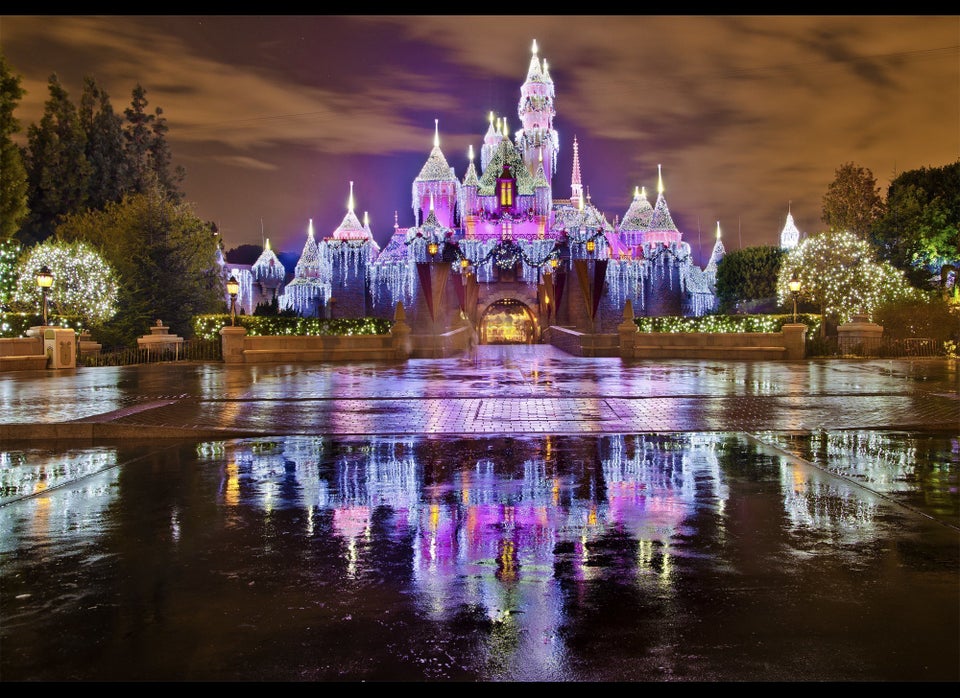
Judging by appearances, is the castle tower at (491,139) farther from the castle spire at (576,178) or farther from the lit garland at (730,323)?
the lit garland at (730,323)

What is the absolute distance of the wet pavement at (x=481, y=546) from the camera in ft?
12.7

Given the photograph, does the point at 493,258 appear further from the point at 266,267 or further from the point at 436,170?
the point at 266,267

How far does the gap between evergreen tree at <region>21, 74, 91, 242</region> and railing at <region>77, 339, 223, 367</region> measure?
28.6 metres

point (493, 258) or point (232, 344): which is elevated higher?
point (493, 258)

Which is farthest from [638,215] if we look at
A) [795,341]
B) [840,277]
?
[795,341]

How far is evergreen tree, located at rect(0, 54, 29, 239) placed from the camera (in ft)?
134

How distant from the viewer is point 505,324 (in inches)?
3081

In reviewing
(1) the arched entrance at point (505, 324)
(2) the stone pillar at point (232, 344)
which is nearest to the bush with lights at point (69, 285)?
(2) the stone pillar at point (232, 344)

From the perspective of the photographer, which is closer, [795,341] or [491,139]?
[795,341]

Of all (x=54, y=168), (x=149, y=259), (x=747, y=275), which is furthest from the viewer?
(x=747, y=275)

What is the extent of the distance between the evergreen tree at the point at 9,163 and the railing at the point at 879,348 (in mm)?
38508

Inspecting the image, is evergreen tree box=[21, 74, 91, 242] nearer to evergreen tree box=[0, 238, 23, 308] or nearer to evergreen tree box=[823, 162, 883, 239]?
evergreen tree box=[0, 238, 23, 308]

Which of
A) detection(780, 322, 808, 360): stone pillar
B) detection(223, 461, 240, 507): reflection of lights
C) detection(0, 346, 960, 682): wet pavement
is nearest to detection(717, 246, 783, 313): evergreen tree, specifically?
detection(780, 322, 808, 360): stone pillar

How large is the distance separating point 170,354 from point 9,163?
770 inches
